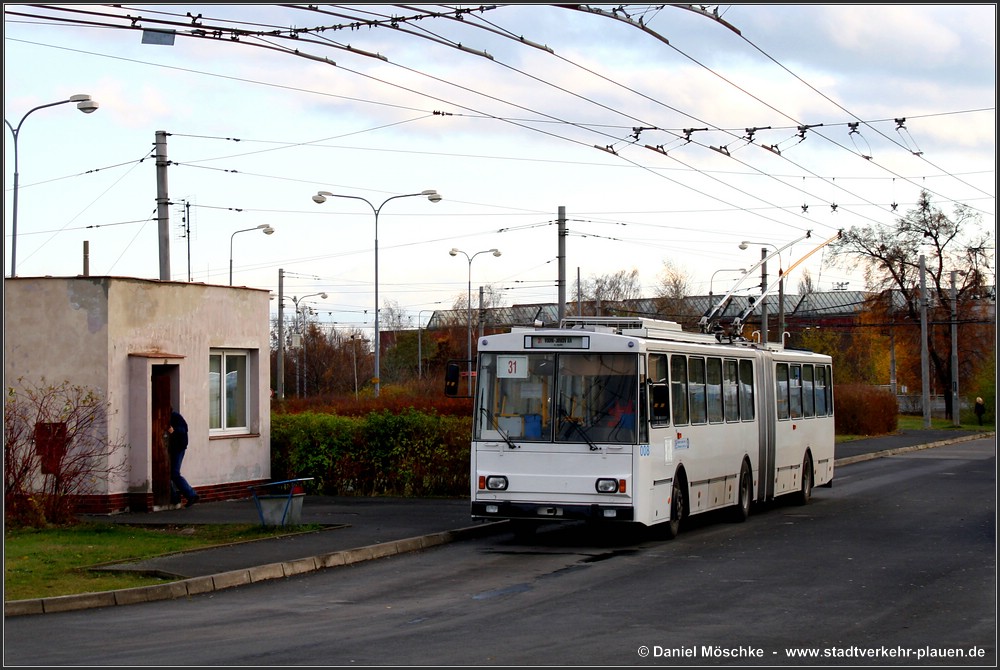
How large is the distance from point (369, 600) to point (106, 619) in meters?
2.51

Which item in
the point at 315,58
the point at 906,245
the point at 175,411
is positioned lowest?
the point at 175,411

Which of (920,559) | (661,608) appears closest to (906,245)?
(920,559)

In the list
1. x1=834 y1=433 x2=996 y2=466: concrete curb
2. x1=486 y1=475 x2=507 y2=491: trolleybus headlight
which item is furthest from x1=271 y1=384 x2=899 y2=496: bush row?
x1=834 y1=433 x2=996 y2=466: concrete curb

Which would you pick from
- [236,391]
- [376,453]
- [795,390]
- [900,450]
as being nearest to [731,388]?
[795,390]

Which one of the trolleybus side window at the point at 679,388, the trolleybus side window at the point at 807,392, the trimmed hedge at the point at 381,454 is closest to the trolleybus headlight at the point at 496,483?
the trolleybus side window at the point at 679,388

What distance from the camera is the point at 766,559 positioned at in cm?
1532

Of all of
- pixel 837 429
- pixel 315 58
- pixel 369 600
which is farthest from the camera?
pixel 837 429

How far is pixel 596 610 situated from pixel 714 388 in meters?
9.06

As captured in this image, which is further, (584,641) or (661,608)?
(661,608)

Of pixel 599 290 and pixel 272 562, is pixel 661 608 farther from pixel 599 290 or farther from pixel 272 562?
pixel 599 290

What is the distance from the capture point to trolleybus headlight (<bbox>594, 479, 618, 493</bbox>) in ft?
53.4

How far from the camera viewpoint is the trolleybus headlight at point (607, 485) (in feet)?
53.4

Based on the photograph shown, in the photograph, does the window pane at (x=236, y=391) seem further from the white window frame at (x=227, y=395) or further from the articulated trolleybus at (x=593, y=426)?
the articulated trolleybus at (x=593, y=426)

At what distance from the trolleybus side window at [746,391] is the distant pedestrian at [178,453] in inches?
379
